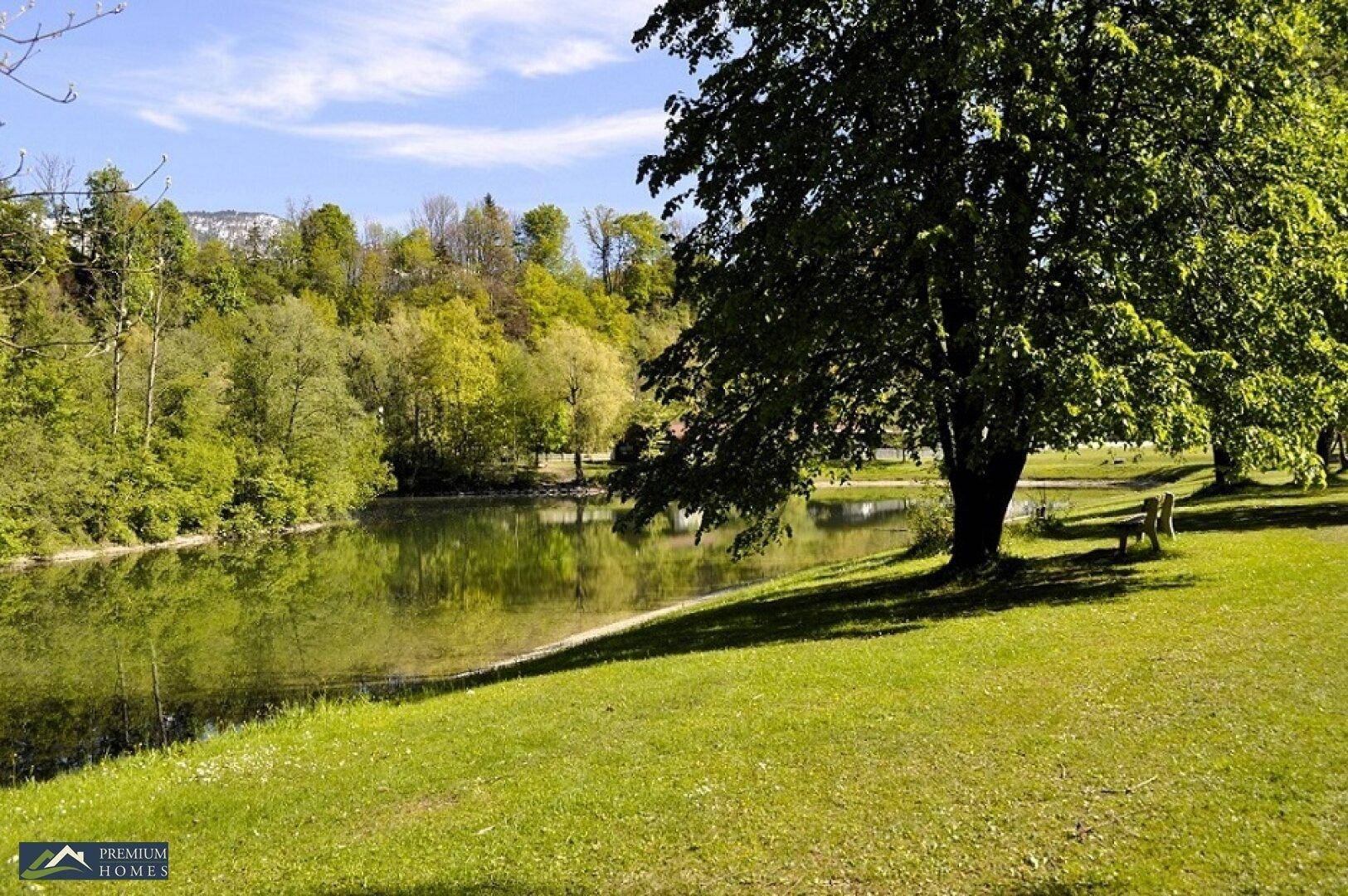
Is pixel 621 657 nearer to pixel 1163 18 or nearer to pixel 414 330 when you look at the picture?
pixel 1163 18

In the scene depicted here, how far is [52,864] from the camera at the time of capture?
880 cm

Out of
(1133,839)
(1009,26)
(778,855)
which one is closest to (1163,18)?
(1009,26)

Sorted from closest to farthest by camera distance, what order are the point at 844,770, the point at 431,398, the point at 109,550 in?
the point at 844,770 → the point at 109,550 → the point at 431,398

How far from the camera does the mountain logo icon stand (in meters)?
8.59

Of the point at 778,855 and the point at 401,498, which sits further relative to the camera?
the point at 401,498

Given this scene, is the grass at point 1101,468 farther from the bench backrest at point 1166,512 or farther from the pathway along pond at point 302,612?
the bench backrest at point 1166,512

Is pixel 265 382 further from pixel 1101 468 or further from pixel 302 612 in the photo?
pixel 1101 468

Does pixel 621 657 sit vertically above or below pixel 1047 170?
below

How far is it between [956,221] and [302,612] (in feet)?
75.4

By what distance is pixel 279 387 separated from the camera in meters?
56.2

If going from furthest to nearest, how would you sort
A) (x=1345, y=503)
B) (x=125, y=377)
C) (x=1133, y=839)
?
(x=125, y=377)
(x=1345, y=503)
(x=1133, y=839)

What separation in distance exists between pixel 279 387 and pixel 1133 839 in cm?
5678

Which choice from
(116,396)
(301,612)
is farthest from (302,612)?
(116,396)

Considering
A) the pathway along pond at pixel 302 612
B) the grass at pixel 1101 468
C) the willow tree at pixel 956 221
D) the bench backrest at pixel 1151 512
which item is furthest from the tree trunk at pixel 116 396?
the bench backrest at pixel 1151 512
